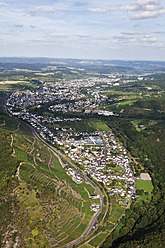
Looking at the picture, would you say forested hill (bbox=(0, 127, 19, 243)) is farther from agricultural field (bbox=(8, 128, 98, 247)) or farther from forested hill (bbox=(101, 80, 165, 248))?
forested hill (bbox=(101, 80, 165, 248))

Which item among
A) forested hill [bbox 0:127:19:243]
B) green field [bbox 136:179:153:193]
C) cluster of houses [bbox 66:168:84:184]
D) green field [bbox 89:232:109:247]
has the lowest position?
green field [bbox 89:232:109:247]

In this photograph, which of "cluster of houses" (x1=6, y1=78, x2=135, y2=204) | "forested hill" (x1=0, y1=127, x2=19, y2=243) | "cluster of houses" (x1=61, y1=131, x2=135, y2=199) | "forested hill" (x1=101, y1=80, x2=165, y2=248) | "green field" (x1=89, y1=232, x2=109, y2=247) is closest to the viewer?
"green field" (x1=89, y1=232, x2=109, y2=247)

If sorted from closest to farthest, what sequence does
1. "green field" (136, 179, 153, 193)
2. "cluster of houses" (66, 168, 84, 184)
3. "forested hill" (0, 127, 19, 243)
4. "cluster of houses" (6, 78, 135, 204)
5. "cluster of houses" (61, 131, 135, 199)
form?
"forested hill" (0, 127, 19, 243)
"green field" (136, 179, 153, 193)
"cluster of houses" (61, 131, 135, 199)
"cluster of houses" (66, 168, 84, 184)
"cluster of houses" (6, 78, 135, 204)

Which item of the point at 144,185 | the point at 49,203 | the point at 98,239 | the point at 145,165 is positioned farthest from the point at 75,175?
the point at 145,165

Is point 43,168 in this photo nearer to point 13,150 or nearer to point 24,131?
point 13,150

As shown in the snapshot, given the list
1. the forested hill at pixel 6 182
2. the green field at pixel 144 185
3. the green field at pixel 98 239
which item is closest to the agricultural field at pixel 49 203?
the forested hill at pixel 6 182

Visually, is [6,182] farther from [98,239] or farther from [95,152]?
[95,152]

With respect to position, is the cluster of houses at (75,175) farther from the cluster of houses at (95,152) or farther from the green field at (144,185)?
the green field at (144,185)

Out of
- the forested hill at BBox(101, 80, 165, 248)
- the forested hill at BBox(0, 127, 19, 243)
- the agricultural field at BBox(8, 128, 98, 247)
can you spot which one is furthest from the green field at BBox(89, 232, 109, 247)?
the forested hill at BBox(0, 127, 19, 243)
